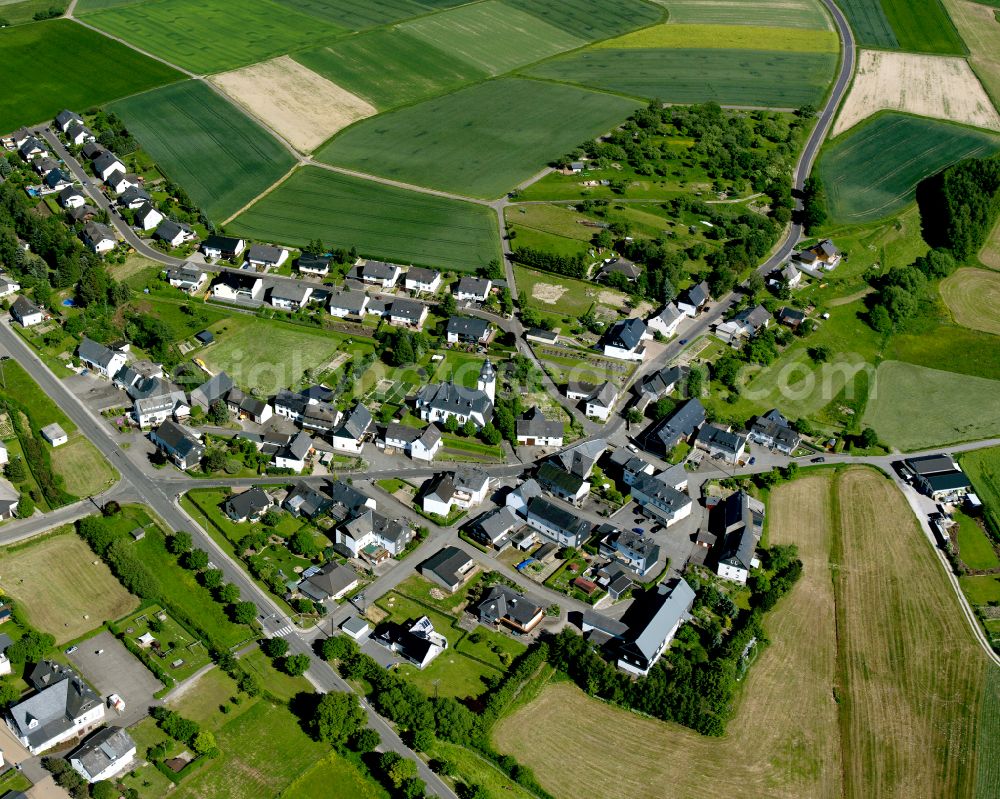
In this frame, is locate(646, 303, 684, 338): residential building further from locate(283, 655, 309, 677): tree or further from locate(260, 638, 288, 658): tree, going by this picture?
locate(283, 655, 309, 677): tree

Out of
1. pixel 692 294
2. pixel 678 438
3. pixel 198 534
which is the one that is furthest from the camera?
pixel 692 294

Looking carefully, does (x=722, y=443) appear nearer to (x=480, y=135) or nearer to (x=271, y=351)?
(x=271, y=351)

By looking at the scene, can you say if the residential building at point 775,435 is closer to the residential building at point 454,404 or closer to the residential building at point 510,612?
the residential building at point 454,404

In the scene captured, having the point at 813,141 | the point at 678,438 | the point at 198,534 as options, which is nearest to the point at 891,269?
the point at 813,141

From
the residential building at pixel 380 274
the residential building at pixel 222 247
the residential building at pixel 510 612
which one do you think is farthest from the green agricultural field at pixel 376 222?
the residential building at pixel 510 612

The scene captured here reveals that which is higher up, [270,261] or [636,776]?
[270,261]

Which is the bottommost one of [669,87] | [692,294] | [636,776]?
[636,776]

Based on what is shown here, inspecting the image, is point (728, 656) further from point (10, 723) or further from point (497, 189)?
point (497, 189)

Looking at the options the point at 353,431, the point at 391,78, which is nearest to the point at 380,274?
the point at 353,431
